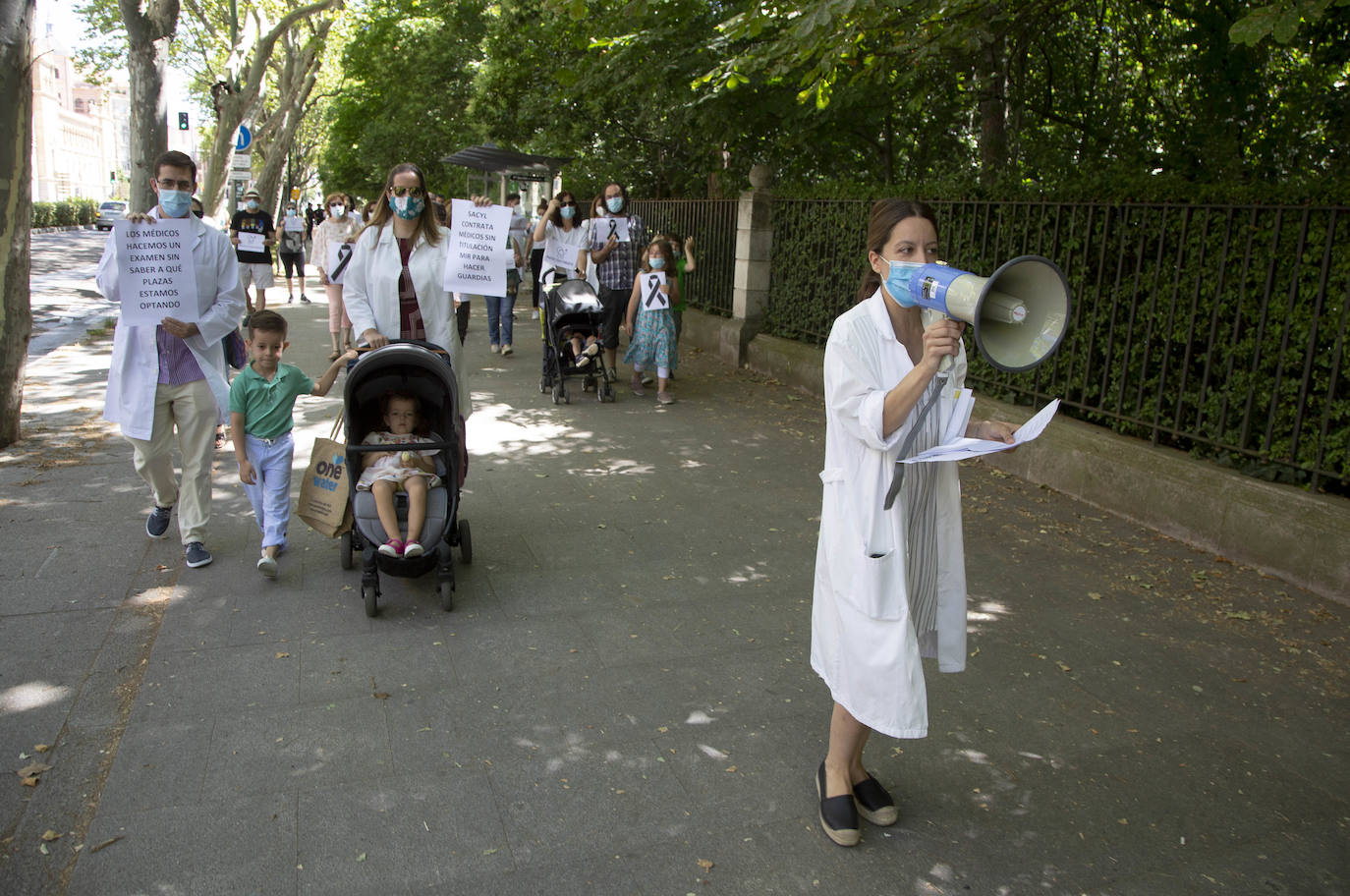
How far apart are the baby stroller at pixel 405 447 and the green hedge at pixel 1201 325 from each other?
459 cm

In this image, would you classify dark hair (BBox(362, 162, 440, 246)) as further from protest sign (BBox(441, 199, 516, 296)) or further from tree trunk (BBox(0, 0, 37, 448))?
tree trunk (BBox(0, 0, 37, 448))

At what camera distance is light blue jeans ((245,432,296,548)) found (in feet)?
17.6

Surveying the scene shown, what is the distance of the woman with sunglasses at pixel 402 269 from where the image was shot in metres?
5.49

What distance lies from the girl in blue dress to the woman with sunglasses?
4.64 metres

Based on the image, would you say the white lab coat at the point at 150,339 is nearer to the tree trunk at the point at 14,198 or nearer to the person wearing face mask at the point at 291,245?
the tree trunk at the point at 14,198

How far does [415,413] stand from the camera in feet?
17.3

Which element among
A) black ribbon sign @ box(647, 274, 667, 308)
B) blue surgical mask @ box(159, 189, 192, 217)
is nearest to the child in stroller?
blue surgical mask @ box(159, 189, 192, 217)

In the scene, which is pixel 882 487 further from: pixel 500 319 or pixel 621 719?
pixel 500 319

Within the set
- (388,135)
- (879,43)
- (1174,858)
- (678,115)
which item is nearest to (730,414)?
(879,43)

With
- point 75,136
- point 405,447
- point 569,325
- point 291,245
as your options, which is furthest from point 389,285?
point 75,136

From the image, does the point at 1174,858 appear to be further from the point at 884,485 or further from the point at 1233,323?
the point at 1233,323

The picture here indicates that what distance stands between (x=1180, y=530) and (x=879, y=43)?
457cm

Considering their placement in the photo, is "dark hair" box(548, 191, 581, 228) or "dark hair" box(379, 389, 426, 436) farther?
"dark hair" box(548, 191, 581, 228)

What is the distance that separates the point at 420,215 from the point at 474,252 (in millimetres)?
339
